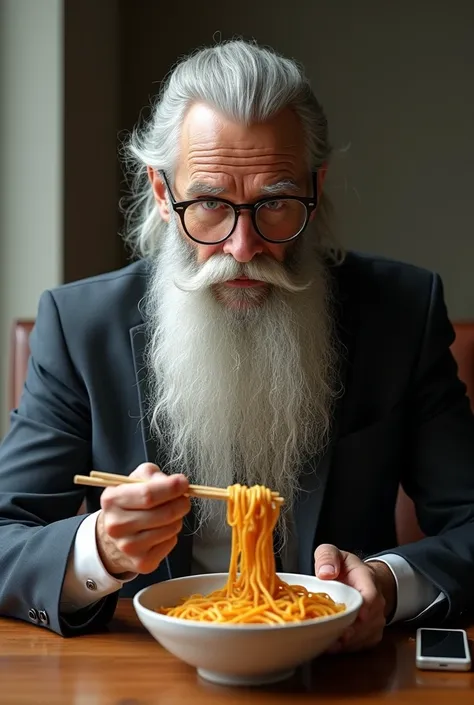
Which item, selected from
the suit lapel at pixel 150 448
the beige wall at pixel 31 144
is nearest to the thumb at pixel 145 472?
the suit lapel at pixel 150 448

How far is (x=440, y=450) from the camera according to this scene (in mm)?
2113

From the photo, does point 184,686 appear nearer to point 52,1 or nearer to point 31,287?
point 31,287

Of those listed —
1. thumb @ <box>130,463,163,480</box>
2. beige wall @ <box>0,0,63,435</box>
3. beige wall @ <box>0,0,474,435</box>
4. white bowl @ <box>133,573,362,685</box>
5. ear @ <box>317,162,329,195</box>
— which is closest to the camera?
white bowl @ <box>133,573,362,685</box>

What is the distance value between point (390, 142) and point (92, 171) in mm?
1383

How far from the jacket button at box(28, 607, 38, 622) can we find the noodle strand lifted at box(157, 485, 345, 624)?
0.33 m

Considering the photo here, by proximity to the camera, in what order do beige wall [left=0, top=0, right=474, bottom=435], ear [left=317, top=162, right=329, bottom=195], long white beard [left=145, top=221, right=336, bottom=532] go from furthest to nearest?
1. beige wall [left=0, top=0, right=474, bottom=435]
2. ear [left=317, top=162, right=329, bottom=195]
3. long white beard [left=145, top=221, right=336, bottom=532]

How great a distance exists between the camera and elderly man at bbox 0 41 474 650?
1962 mm

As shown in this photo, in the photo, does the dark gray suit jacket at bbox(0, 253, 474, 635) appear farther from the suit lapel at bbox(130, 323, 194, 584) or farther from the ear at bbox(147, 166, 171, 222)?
the ear at bbox(147, 166, 171, 222)

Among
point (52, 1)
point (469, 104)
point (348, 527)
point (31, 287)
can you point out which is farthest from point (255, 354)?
point (469, 104)

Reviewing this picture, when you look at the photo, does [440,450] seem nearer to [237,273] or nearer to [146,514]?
[237,273]

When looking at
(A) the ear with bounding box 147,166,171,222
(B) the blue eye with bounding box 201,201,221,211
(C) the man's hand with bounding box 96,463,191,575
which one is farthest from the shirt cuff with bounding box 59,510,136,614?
(A) the ear with bounding box 147,166,171,222

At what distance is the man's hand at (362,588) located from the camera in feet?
4.85

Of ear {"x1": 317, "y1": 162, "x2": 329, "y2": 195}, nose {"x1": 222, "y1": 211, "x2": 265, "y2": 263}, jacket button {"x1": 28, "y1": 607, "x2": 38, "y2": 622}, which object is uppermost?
ear {"x1": 317, "y1": 162, "x2": 329, "y2": 195}

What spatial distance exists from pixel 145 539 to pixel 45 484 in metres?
0.58
